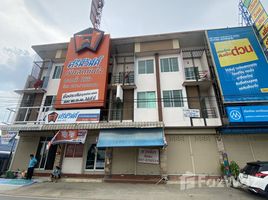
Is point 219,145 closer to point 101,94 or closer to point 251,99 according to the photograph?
point 251,99

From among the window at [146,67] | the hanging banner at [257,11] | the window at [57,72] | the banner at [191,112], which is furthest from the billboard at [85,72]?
the hanging banner at [257,11]

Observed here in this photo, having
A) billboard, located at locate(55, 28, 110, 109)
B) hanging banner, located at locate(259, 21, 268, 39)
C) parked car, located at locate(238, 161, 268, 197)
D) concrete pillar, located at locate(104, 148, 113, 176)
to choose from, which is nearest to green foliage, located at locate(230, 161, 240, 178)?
parked car, located at locate(238, 161, 268, 197)

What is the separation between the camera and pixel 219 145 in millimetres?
10883

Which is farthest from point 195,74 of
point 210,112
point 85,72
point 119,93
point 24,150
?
point 24,150

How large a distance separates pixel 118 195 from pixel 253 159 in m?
9.78

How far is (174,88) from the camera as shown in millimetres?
13234

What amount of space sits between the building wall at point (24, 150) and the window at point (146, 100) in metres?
9.63

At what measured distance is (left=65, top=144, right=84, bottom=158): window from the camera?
11.9m

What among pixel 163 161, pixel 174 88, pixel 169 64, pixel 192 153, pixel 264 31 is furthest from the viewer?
pixel 169 64

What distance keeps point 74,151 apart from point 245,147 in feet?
43.0

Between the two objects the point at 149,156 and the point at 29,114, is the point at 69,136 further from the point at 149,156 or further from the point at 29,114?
the point at 149,156

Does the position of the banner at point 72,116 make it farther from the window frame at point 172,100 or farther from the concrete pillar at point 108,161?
the window frame at point 172,100

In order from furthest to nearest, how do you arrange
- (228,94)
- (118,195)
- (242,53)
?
1. (242,53)
2. (228,94)
3. (118,195)

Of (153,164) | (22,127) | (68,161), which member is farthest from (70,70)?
(153,164)
